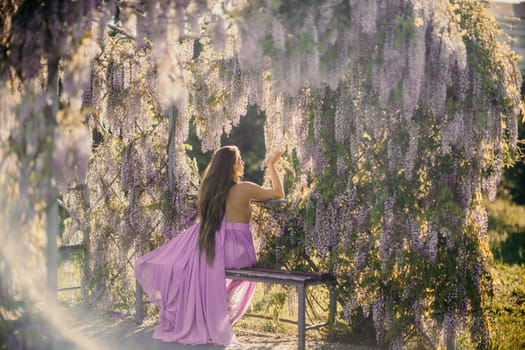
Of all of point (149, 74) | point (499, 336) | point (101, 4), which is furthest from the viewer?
point (149, 74)

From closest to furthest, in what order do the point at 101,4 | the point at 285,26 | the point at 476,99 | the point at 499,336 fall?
the point at 101,4 < the point at 285,26 < the point at 476,99 < the point at 499,336

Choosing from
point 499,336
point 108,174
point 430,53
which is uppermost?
Answer: point 430,53

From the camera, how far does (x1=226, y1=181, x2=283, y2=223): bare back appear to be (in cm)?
614

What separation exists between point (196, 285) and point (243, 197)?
0.72 meters

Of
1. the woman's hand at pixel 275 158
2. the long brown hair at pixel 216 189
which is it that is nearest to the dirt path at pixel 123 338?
the long brown hair at pixel 216 189

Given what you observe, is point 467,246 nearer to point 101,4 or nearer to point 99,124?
point 101,4

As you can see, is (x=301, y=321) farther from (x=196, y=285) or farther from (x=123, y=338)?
(x=123, y=338)

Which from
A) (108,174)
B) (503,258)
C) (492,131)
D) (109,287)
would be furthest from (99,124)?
(503,258)

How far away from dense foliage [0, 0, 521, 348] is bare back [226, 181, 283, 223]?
0.76 feet

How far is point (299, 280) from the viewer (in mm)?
5648

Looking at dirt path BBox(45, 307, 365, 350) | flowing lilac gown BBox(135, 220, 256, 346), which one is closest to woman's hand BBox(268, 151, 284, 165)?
flowing lilac gown BBox(135, 220, 256, 346)

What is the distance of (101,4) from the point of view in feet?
14.7

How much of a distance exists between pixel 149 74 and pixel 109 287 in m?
1.87

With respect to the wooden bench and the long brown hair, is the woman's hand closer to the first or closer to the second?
the long brown hair
